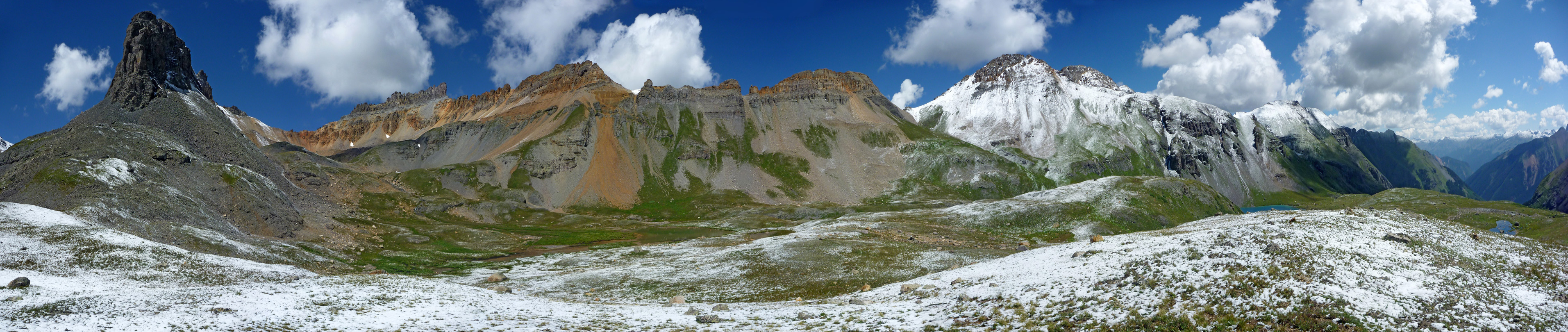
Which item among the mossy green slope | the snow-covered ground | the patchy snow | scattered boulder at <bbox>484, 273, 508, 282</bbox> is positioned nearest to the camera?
the snow-covered ground

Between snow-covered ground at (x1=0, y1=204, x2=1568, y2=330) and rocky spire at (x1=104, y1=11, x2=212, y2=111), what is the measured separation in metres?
117

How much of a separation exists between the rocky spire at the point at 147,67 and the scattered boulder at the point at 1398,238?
18217 cm

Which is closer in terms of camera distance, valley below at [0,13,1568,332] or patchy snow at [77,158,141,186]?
valley below at [0,13,1568,332]

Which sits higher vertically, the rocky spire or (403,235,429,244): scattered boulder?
the rocky spire

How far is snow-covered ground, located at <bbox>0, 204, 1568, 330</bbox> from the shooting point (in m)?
21.3

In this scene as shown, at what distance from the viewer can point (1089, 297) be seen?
2648 centimetres

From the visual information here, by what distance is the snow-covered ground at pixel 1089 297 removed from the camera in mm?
21281

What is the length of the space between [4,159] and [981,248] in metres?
133

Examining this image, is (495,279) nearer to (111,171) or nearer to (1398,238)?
(111,171)

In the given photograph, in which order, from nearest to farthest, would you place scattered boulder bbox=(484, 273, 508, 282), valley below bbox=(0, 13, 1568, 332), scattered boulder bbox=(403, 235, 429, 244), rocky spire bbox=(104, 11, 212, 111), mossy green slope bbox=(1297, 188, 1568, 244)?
valley below bbox=(0, 13, 1568, 332)
scattered boulder bbox=(484, 273, 508, 282)
scattered boulder bbox=(403, 235, 429, 244)
mossy green slope bbox=(1297, 188, 1568, 244)
rocky spire bbox=(104, 11, 212, 111)

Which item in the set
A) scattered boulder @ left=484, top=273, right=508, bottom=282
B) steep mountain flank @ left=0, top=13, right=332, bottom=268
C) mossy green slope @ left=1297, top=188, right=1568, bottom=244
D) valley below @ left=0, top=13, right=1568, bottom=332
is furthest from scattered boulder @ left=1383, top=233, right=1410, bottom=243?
mossy green slope @ left=1297, top=188, right=1568, bottom=244

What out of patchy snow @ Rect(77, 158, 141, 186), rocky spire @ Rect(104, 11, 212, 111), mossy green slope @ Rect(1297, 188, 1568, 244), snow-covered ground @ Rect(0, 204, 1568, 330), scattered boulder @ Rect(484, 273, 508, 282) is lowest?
mossy green slope @ Rect(1297, 188, 1568, 244)

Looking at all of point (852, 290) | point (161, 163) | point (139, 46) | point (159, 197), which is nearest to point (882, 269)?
point (852, 290)

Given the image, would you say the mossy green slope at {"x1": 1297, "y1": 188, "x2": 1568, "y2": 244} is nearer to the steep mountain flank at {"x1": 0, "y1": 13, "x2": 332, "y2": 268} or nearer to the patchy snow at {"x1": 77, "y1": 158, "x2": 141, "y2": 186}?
the steep mountain flank at {"x1": 0, "y1": 13, "x2": 332, "y2": 268}
